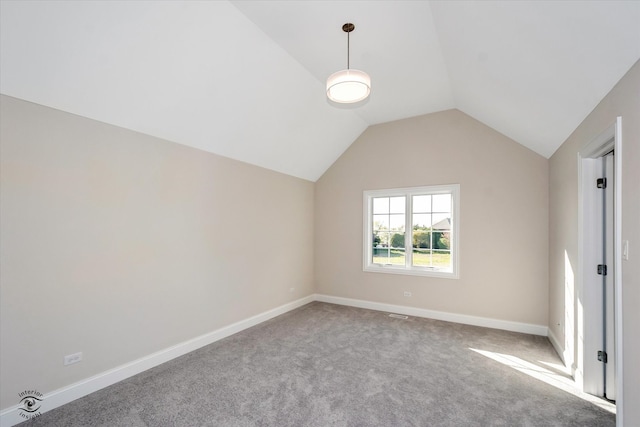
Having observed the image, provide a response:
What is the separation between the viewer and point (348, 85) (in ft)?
7.77

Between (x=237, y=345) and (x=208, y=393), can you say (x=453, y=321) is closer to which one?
(x=237, y=345)

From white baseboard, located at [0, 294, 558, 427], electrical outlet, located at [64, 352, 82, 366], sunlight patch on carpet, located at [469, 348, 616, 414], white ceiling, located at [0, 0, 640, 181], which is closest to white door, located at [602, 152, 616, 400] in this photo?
sunlight patch on carpet, located at [469, 348, 616, 414]

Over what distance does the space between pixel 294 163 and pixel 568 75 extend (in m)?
3.68

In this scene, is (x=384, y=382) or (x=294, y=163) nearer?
(x=384, y=382)

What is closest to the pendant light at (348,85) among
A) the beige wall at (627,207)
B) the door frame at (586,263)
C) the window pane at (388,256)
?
the beige wall at (627,207)

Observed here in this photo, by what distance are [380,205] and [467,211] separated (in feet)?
4.82

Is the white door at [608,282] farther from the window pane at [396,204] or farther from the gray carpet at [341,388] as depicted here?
the window pane at [396,204]

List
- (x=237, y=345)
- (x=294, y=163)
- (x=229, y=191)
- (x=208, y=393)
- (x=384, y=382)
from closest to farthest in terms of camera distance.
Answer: (x=208, y=393) → (x=384, y=382) → (x=237, y=345) → (x=229, y=191) → (x=294, y=163)

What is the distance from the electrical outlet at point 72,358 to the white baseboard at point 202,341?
190 mm

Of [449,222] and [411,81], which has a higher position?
[411,81]

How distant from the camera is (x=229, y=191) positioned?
3.99 meters

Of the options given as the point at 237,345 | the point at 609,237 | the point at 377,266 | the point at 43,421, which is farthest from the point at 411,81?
the point at 43,421

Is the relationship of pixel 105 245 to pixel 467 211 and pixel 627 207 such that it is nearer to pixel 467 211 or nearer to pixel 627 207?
pixel 627 207

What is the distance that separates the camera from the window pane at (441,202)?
4.70 metres
